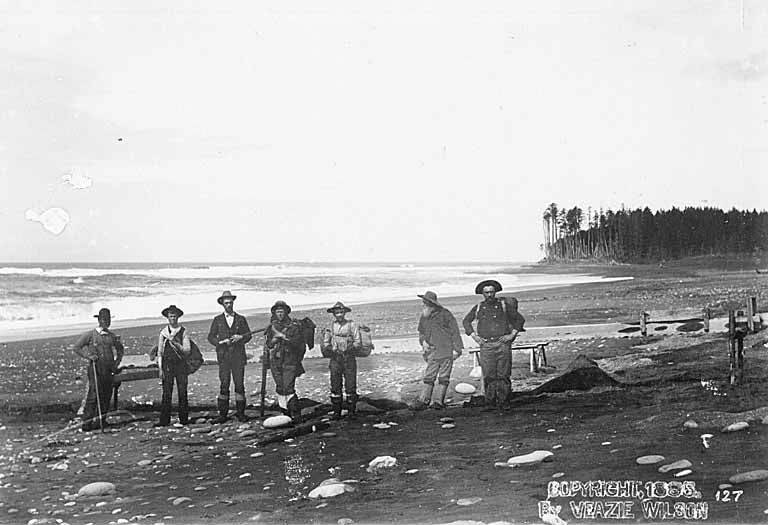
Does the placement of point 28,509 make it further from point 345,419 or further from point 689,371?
point 689,371

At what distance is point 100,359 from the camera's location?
15.6ft

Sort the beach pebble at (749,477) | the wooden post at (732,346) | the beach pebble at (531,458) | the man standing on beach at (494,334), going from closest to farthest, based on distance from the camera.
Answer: the beach pebble at (749,477)
the beach pebble at (531,458)
the wooden post at (732,346)
the man standing on beach at (494,334)

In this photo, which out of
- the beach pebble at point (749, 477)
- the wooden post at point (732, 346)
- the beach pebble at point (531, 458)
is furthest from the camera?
the wooden post at point (732, 346)

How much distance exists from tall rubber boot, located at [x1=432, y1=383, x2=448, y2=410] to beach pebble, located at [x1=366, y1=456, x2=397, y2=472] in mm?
548

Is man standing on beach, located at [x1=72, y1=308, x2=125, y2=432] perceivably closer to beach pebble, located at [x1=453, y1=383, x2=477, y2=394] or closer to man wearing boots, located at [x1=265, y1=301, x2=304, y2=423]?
man wearing boots, located at [x1=265, y1=301, x2=304, y2=423]

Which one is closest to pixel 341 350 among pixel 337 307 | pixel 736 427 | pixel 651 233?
pixel 337 307

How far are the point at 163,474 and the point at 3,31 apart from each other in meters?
3.37

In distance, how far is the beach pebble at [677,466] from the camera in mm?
4125

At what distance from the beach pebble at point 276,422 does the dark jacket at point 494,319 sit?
1.46m

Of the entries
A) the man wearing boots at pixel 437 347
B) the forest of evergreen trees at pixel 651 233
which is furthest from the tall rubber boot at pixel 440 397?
the forest of evergreen trees at pixel 651 233

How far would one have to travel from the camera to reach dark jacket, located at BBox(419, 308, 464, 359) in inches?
184

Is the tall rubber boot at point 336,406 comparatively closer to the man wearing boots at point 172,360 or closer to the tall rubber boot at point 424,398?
the tall rubber boot at point 424,398

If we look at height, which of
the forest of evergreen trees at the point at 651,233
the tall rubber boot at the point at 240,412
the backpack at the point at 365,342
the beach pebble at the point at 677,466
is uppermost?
the forest of evergreen trees at the point at 651,233

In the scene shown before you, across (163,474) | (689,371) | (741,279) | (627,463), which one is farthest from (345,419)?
(741,279)
